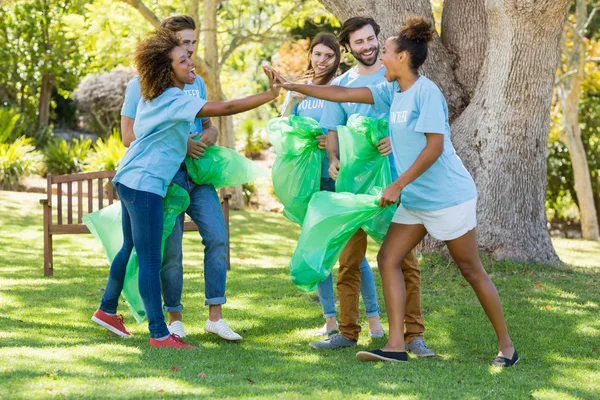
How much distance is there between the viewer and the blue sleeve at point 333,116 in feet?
17.3

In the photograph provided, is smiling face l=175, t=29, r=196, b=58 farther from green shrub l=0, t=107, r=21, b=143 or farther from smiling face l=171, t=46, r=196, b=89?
green shrub l=0, t=107, r=21, b=143

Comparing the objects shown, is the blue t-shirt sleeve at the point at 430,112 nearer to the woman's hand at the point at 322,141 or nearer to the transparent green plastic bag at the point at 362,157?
the transparent green plastic bag at the point at 362,157

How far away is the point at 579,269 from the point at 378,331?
142 inches

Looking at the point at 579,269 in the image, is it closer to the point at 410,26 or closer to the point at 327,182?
the point at 327,182

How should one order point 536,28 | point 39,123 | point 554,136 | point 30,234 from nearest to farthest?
point 536,28
point 30,234
point 554,136
point 39,123

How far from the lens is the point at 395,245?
472cm

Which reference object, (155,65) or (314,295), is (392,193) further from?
(314,295)

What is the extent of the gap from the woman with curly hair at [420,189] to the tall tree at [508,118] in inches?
132

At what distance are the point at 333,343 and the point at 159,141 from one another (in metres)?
1.59

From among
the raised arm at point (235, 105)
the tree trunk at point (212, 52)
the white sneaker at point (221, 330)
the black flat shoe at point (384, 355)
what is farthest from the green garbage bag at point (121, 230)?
the tree trunk at point (212, 52)

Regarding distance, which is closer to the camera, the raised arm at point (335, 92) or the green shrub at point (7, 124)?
the raised arm at point (335, 92)

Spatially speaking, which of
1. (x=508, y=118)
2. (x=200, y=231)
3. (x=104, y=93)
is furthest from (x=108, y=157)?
(x=200, y=231)

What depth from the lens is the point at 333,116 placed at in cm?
527

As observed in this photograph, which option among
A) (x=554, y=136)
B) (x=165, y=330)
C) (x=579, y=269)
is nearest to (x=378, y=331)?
(x=165, y=330)
